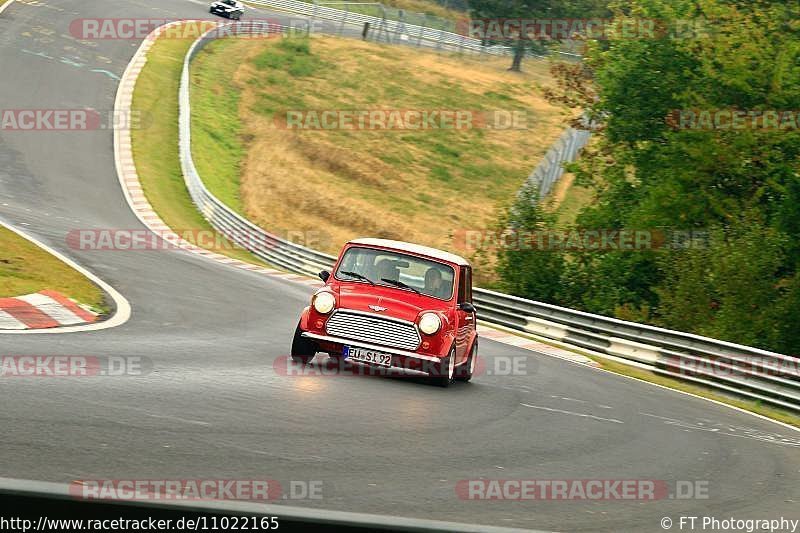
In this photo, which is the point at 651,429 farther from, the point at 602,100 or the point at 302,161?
the point at 302,161

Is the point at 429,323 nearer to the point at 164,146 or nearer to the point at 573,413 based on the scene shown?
the point at 573,413

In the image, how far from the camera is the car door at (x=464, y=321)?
12.4 meters

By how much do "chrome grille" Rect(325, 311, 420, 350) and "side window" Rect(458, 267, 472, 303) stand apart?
1.26 metres

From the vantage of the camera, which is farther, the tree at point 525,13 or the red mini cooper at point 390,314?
the tree at point 525,13

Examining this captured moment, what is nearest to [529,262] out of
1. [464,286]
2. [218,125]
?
[464,286]

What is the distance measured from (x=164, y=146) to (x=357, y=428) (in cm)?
3358

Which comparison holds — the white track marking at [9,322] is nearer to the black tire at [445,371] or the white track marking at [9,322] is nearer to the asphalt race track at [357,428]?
the asphalt race track at [357,428]

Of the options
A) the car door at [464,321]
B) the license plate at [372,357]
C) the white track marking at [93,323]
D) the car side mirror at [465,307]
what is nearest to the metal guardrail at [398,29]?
the white track marking at [93,323]

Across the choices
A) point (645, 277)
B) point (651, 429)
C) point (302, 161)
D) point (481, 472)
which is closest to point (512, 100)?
point (302, 161)

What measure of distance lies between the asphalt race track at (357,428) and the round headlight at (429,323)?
0.67 meters

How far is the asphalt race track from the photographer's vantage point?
20.5 feet

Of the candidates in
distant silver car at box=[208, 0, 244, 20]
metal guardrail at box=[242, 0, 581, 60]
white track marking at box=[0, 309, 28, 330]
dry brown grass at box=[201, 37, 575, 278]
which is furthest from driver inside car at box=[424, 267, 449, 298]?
metal guardrail at box=[242, 0, 581, 60]

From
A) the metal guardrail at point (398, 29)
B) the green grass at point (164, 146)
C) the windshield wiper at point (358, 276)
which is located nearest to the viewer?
the windshield wiper at point (358, 276)

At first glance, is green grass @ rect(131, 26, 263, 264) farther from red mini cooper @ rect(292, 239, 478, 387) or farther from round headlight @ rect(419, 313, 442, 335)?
round headlight @ rect(419, 313, 442, 335)
